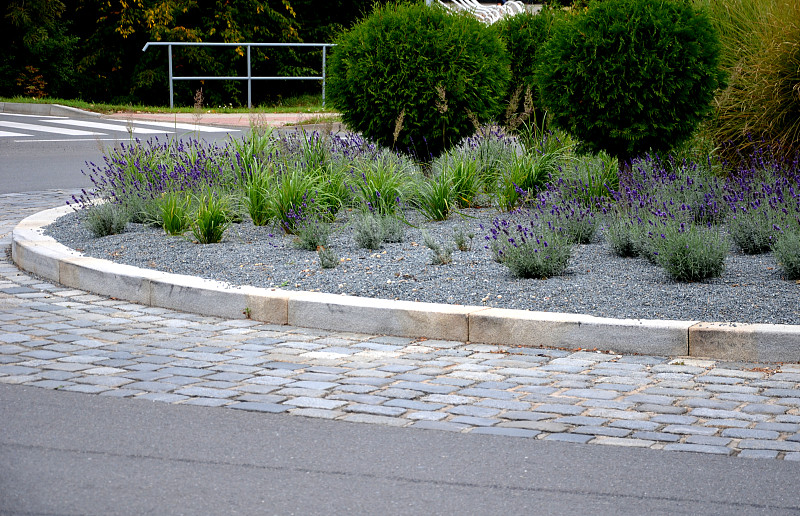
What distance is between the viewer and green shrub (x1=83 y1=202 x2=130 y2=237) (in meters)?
8.37

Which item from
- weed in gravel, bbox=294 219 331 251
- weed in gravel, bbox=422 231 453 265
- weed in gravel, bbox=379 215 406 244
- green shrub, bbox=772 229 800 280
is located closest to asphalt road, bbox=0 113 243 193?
weed in gravel, bbox=294 219 331 251

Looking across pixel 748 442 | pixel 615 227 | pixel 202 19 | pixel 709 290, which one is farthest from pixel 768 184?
pixel 202 19

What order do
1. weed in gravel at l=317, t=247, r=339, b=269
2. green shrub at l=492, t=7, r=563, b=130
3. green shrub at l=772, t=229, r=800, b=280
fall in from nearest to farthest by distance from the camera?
1. green shrub at l=772, t=229, r=800, b=280
2. weed in gravel at l=317, t=247, r=339, b=269
3. green shrub at l=492, t=7, r=563, b=130

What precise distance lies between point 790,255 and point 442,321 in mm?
2168

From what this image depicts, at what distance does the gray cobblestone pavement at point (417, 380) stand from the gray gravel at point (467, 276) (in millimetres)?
434

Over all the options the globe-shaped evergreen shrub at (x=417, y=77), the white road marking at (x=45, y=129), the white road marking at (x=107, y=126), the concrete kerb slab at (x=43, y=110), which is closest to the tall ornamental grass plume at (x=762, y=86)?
the globe-shaped evergreen shrub at (x=417, y=77)

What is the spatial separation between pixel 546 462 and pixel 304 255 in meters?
3.66

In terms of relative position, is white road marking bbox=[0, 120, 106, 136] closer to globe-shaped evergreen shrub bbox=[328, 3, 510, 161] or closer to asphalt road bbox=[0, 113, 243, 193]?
asphalt road bbox=[0, 113, 243, 193]

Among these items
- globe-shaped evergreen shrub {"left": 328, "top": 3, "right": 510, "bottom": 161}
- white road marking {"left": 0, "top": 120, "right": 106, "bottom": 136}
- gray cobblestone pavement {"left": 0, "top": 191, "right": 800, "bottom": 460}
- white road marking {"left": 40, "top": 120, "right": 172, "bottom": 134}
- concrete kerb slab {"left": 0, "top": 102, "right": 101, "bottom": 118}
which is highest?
globe-shaped evergreen shrub {"left": 328, "top": 3, "right": 510, "bottom": 161}

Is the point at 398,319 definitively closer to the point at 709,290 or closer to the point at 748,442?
the point at 709,290

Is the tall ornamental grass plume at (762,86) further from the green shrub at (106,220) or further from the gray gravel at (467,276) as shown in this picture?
the green shrub at (106,220)

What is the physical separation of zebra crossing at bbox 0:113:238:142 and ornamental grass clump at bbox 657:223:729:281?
1162 centimetres

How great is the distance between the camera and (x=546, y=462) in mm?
4074

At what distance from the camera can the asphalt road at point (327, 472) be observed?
3637 millimetres
